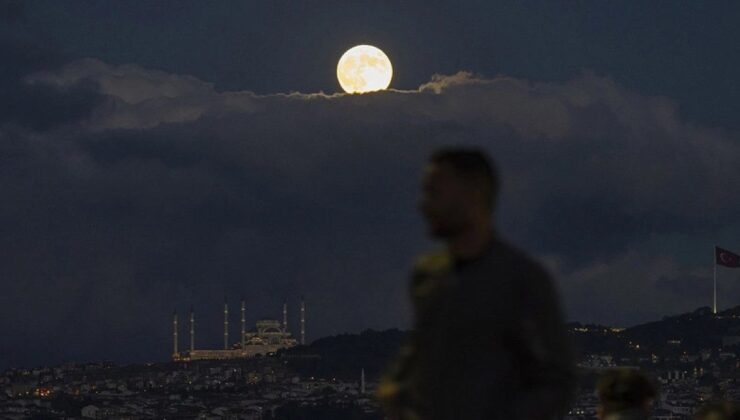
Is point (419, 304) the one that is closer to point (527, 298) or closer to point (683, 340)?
point (527, 298)

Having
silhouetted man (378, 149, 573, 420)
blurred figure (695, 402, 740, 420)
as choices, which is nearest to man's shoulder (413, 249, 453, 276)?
silhouetted man (378, 149, 573, 420)

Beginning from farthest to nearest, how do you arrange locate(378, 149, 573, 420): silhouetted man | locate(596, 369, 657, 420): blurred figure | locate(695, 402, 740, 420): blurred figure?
1. locate(596, 369, 657, 420): blurred figure
2. locate(695, 402, 740, 420): blurred figure
3. locate(378, 149, 573, 420): silhouetted man

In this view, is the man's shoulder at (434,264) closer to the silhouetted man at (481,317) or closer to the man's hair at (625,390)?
the silhouetted man at (481,317)

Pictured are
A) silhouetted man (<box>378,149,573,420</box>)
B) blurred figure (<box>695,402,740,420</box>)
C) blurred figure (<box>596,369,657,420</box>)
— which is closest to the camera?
silhouetted man (<box>378,149,573,420</box>)

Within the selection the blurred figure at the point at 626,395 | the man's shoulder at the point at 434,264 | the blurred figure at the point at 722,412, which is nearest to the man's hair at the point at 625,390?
the blurred figure at the point at 626,395

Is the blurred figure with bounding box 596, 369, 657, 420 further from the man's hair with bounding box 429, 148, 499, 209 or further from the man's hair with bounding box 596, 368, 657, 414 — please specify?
the man's hair with bounding box 429, 148, 499, 209

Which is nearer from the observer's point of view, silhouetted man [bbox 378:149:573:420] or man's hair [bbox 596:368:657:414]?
silhouetted man [bbox 378:149:573:420]

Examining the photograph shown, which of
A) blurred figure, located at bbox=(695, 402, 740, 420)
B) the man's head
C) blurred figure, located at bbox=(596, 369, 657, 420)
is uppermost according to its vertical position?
the man's head
